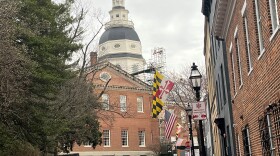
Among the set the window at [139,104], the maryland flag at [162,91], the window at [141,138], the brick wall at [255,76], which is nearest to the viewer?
the brick wall at [255,76]

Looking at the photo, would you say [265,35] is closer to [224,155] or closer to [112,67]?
[224,155]

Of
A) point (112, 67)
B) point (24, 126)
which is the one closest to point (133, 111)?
point (112, 67)

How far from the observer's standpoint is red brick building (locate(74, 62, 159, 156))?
54.6 m

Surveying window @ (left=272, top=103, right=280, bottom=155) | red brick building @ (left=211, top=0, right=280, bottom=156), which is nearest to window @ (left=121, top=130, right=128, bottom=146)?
red brick building @ (left=211, top=0, right=280, bottom=156)

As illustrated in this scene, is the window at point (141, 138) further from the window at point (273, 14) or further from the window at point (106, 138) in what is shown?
the window at point (273, 14)

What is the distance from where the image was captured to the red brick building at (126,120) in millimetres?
54562

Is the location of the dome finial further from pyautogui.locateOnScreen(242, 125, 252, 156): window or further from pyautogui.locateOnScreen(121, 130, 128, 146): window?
pyautogui.locateOnScreen(242, 125, 252, 156): window

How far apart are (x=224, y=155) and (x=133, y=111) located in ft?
114

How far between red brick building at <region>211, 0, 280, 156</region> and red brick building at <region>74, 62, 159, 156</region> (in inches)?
1494

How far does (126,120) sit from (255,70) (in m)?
45.9

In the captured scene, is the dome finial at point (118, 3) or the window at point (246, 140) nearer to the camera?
the window at point (246, 140)

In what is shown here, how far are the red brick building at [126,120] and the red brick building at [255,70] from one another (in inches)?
1494

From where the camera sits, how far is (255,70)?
37.3 ft

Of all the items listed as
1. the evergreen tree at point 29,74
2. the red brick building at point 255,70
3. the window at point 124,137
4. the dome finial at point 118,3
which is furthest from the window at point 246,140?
the dome finial at point 118,3
